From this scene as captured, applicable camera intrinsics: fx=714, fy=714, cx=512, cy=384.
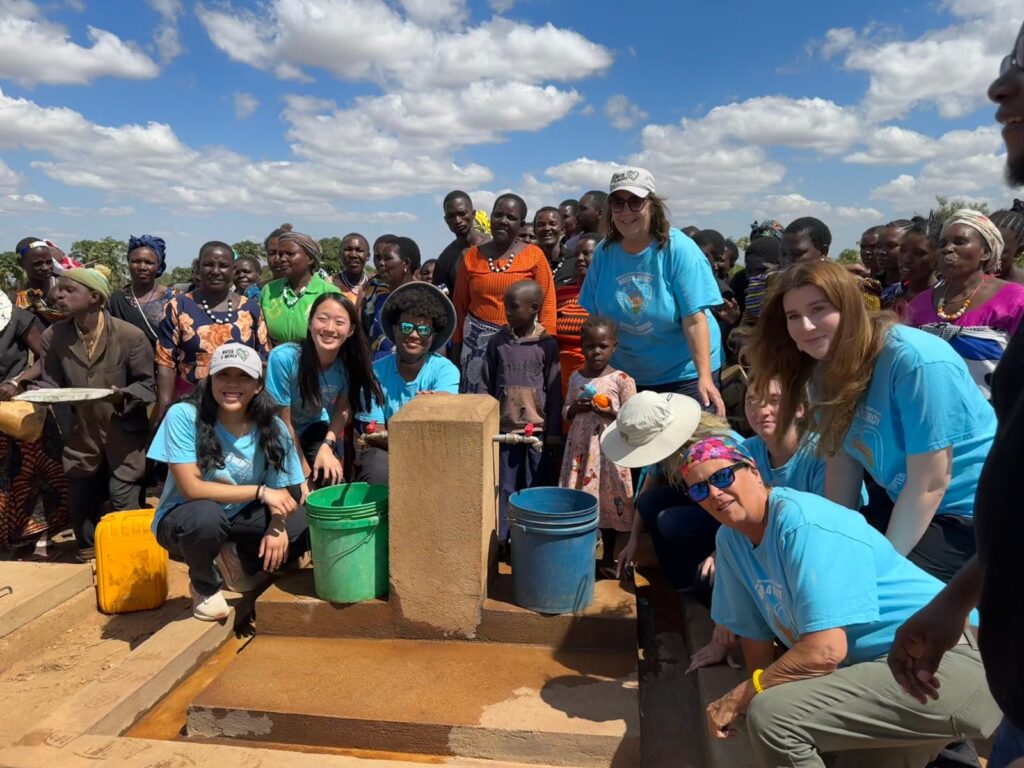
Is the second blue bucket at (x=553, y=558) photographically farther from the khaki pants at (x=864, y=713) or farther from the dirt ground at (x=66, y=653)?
the dirt ground at (x=66, y=653)

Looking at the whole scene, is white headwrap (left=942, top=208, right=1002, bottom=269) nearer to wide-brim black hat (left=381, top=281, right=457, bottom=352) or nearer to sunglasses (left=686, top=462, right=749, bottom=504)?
sunglasses (left=686, top=462, right=749, bottom=504)

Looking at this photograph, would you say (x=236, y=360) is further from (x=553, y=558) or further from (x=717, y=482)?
(x=717, y=482)

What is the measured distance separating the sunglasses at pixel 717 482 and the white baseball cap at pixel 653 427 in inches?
10.7

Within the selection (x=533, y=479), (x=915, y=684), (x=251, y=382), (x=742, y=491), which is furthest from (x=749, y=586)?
(x=251, y=382)

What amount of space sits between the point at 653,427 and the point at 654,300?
54.9 inches

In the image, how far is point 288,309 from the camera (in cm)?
498

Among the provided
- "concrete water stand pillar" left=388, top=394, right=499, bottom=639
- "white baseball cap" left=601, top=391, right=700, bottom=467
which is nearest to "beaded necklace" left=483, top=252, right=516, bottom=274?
"concrete water stand pillar" left=388, top=394, right=499, bottom=639

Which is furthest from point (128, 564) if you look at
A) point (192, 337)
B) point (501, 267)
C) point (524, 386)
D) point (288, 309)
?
point (501, 267)

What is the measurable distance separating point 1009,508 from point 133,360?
16.7 ft

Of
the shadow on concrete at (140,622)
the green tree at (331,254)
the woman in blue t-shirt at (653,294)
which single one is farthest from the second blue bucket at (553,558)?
the green tree at (331,254)

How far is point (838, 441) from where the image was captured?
8.49 feet

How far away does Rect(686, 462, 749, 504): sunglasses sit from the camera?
7.20ft

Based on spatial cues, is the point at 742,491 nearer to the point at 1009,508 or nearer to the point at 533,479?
the point at 1009,508

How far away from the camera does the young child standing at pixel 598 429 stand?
13.1ft
